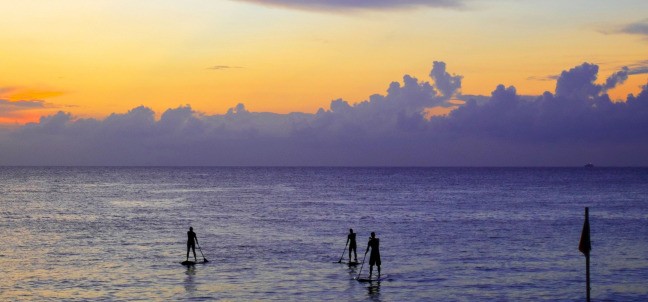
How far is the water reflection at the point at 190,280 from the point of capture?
95.6ft

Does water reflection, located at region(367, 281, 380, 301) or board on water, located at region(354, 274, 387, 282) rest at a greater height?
board on water, located at region(354, 274, 387, 282)

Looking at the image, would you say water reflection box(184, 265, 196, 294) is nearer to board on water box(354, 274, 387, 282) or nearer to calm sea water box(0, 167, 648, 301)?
calm sea water box(0, 167, 648, 301)

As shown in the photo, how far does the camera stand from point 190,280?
3120cm

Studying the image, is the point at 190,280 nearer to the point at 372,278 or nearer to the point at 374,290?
the point at 372,278

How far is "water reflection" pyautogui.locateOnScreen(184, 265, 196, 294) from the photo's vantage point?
2914 cm

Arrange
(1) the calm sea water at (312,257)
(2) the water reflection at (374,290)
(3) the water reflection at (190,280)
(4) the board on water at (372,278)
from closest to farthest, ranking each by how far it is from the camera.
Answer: (2) the water reflection at (374,290), (1) the calm sea water at (312,257), (3) the water reflection at (190,280), (4) the board on water at (372,278)

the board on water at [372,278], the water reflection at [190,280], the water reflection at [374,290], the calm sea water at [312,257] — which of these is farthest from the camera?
the board on water at [372,278]

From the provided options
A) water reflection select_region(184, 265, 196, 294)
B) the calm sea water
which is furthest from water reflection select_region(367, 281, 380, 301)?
water reflection select_region(184, 265, 196, 294)

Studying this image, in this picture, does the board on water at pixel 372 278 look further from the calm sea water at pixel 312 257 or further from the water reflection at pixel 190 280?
the water reflection at pixel 190 280

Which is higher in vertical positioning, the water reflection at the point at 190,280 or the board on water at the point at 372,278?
the board on water at the point at 372,278

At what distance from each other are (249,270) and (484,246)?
16.4m

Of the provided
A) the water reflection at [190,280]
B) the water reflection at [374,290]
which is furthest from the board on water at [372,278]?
the water reflection at [190,280]

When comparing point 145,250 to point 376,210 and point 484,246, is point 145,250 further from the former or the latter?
point 376,210

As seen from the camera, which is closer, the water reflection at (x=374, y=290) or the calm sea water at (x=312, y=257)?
the water reflection at (x=374, y=290)
